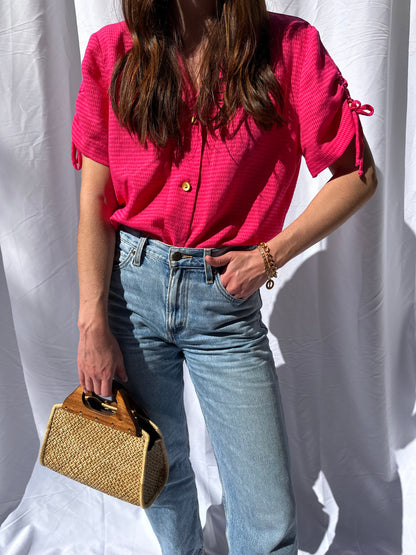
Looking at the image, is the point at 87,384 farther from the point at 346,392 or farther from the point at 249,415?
the point at 346,392

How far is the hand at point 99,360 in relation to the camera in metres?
1.02

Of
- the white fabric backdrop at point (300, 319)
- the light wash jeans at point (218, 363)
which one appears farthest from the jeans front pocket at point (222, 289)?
the white fabric backdrop at point (300, 319)

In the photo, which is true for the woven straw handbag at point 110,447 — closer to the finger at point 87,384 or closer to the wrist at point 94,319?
the finger at point 87,384

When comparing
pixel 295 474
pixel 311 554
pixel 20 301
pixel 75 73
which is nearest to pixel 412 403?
pixel 295 474

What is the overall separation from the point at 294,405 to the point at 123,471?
70cm

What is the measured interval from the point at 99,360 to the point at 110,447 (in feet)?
0.56

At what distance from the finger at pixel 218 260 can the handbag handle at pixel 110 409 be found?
0.31m

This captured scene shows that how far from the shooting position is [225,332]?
100 cm

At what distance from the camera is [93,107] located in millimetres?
1011

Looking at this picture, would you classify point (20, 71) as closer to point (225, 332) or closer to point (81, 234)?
point (81, 234)

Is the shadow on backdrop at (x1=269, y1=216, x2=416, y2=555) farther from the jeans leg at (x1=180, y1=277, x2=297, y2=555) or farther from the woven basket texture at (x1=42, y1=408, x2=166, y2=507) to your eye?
the woven basket texture at (x1=42, y1=408, x2=166, y2=507)

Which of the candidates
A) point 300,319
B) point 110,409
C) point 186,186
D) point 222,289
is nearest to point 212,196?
point 186,186

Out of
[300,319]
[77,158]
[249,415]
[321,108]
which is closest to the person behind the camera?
[321,108]

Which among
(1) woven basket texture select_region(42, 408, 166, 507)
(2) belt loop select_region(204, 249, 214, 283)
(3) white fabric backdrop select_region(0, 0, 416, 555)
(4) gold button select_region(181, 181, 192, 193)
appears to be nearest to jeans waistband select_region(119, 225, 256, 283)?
(2) belt loop select_region(204, 249, 214, 283)
